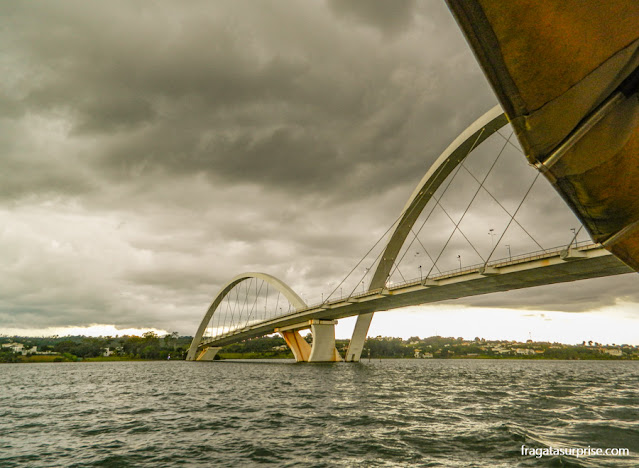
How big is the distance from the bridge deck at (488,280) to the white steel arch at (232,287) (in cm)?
791

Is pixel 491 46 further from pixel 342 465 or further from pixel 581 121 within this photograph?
pixel 342 465

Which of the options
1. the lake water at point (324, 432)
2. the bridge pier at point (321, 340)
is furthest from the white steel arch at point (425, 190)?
the lake water at point (324, 432)

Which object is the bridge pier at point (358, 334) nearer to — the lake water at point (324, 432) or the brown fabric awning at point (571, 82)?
the lake water at point (324, 432)

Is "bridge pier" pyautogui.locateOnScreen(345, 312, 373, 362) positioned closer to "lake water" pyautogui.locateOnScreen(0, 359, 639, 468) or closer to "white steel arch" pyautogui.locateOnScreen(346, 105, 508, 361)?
"white steel arch" pyautogui.locateOnScreen(346, 105, 508, 361)

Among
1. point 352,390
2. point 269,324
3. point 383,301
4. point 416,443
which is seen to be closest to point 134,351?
point 269,324

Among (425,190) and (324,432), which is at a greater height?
(425,190)

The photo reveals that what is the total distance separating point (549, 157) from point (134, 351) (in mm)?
184152

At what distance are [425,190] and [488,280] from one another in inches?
593

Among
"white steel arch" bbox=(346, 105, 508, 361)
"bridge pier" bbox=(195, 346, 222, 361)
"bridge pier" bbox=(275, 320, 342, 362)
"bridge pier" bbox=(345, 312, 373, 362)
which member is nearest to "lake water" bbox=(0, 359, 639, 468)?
"white steel arch" bbox=(346, 105, 508, 361)

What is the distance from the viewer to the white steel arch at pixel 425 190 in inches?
1459

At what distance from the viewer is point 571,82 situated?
2340mm

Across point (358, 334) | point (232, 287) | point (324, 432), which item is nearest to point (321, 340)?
point (358, 334)

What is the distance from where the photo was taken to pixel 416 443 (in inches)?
381

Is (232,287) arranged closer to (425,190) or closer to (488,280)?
(425,190)
